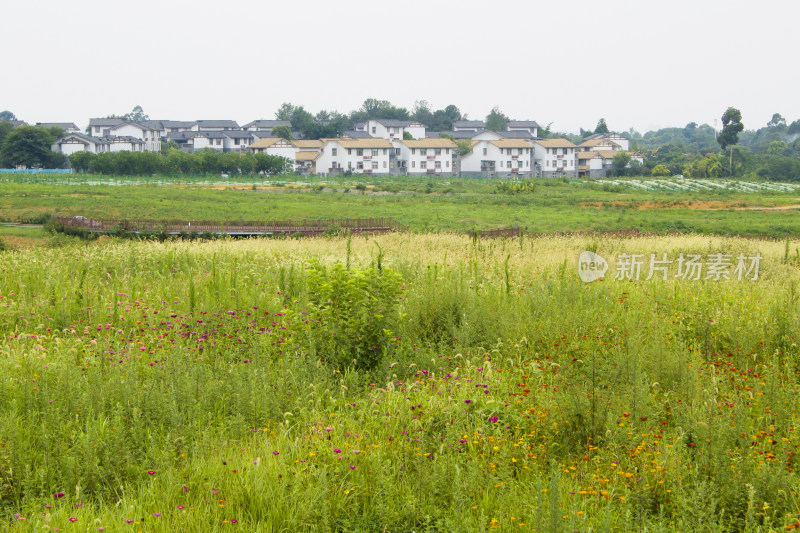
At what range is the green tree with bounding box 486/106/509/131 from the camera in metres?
A: 130

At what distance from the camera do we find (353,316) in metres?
7.82

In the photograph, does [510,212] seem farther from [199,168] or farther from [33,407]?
[199,168]

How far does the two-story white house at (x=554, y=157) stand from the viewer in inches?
3757

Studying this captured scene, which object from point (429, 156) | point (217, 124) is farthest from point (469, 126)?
point (217, 124)

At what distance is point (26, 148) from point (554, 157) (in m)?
67.7

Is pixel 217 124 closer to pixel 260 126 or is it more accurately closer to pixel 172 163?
pixel 260 126

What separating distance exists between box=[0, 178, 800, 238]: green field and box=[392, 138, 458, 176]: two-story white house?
3397cm

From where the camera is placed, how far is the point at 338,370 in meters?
7.33

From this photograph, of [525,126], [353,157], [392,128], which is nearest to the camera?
[353,157]

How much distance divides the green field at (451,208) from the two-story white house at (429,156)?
34.0m

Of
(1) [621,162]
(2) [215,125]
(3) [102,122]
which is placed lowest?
(1) [621,162]

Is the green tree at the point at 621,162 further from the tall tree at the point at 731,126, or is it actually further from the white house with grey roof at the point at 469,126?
the white house with grey roof at the point at 469,126

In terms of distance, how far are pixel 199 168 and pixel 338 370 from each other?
7401 cm

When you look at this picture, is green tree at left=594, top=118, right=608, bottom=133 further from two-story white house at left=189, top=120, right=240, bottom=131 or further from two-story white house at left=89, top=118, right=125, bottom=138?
two-story white house at left=89, top=118, right=125, bottom=138
